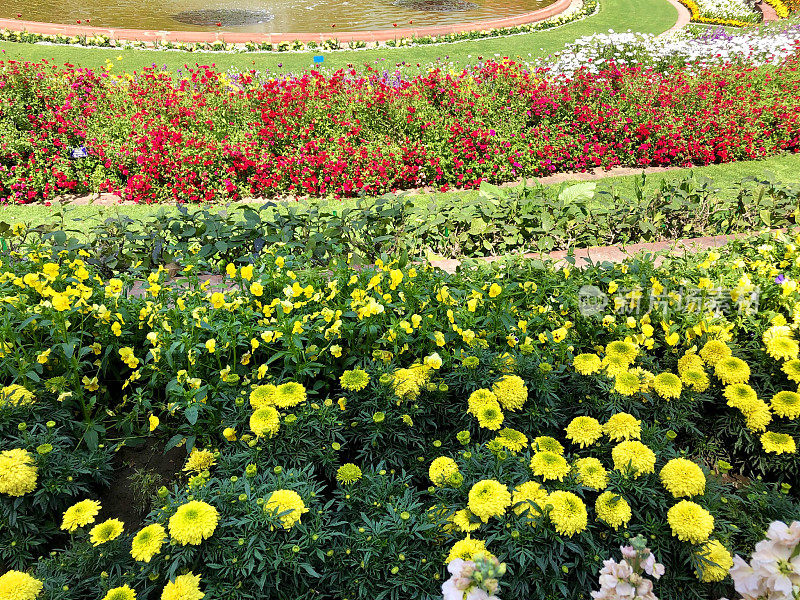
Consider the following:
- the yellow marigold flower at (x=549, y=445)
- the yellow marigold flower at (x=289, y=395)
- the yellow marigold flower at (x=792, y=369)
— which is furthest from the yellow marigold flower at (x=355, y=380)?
the yellow marigold flower at (x=792, y=369)

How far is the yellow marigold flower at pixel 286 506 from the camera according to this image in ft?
5.28

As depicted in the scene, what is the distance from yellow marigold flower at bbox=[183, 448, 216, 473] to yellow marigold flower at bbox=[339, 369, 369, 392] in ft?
1.60

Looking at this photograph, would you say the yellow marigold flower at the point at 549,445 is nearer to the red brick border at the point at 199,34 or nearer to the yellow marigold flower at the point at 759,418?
the yellow marigold flower at the point at 759,418

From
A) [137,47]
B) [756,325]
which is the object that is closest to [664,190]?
[756,325]

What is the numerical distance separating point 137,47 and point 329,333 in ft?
38.8

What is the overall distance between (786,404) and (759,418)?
0.33ft

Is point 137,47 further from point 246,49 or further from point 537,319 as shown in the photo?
point 537,319

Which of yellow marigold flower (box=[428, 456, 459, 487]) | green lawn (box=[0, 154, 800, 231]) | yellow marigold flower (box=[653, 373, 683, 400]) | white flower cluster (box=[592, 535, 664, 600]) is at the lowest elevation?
green lawn (box=[0, 154, 800, 231])

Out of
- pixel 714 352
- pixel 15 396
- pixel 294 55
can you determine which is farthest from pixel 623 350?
pixel 294 55

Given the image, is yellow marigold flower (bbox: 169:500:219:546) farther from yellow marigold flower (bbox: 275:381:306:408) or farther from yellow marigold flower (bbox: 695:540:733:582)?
yellow marigold flower (bbox: 695:540:733:582)

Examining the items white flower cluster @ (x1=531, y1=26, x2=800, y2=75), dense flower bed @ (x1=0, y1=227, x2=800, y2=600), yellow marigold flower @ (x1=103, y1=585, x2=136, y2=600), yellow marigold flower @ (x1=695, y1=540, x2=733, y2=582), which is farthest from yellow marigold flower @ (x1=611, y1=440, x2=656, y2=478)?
white flower cluster @ (x1=531, y1=26, x2=800, y2=75)

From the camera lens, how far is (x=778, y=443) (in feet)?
6.68

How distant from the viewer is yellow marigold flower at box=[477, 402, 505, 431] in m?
1.88

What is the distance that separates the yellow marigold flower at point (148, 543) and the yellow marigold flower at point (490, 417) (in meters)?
0.97
